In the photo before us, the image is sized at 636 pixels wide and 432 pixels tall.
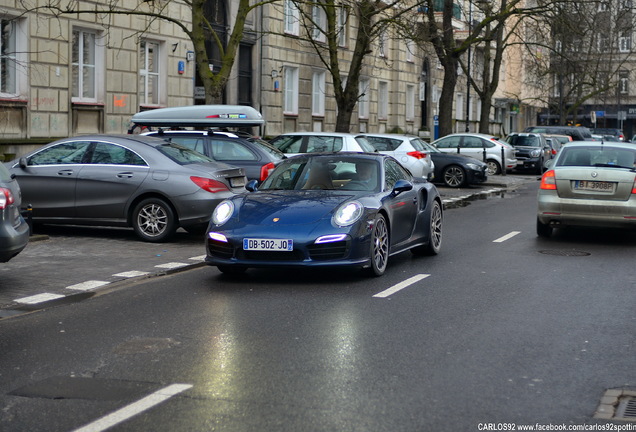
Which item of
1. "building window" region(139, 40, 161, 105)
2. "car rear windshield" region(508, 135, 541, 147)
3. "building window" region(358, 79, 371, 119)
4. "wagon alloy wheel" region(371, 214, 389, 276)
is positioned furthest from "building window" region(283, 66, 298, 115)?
"wagon alloy wheel" region(371, 214, 389, 276)

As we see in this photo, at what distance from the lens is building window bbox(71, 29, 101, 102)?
25.1 meters

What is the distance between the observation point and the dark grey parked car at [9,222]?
9375mm

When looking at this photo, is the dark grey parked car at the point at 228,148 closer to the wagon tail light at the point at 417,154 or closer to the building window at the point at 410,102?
the wagon tail light at the point at 417,154

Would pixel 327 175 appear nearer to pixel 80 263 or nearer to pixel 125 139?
pixel 80 263

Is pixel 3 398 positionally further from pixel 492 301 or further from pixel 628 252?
pixel 628 252

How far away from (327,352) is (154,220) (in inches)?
302

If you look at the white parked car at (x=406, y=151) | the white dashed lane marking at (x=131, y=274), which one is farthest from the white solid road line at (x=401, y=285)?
the white parked car at (x=406, y=151)

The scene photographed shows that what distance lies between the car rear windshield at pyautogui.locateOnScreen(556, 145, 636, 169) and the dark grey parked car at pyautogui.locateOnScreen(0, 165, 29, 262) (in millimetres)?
8243

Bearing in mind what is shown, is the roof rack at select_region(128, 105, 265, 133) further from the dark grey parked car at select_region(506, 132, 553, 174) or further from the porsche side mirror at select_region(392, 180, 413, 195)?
the dark grey parked car at select_region(506, 132, 553, 174)

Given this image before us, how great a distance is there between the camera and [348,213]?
33.3 ft

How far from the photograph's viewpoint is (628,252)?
13203 millimetres

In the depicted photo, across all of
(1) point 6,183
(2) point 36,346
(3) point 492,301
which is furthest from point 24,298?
(3) point 492,301

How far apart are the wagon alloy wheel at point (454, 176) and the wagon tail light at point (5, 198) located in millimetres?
20542

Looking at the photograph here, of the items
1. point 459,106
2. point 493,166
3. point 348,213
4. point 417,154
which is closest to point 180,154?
point 348,213
